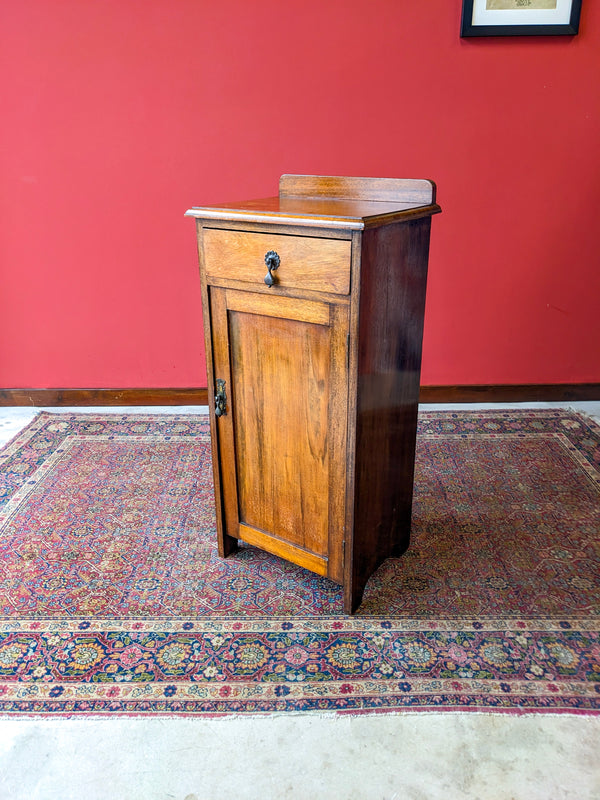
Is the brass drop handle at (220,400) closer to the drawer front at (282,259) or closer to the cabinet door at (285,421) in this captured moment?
the cabinet door at (285,421)

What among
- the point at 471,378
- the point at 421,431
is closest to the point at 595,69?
the point at 471,378

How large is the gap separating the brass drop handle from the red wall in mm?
1345

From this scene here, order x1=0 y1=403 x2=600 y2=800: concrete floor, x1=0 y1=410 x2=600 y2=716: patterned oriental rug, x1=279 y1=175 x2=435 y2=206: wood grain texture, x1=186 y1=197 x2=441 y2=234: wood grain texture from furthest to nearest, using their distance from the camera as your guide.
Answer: x1=279 y1=175 x2=435 y2=206: wood grain texture, x1=0 y1=410 x2=600 y2=716: patterned oriental rug, x1=186 y1=197 x2=441 y2=234: wood grain texture, x1=0 y1=403 x2=600 y2=800: concrete floor

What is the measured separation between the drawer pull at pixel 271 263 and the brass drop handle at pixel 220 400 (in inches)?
15.0

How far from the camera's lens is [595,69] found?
2791 mm

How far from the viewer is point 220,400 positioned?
1.88 m

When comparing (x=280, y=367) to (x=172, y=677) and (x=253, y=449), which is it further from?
(x=172, y=677)

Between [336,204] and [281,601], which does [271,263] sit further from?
[281,601]

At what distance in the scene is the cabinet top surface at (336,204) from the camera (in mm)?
1490

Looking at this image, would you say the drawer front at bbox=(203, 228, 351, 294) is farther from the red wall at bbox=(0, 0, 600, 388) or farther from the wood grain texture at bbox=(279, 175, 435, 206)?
the red wall at bbox=(0, 0, 600, 388)

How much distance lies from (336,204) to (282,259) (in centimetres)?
30

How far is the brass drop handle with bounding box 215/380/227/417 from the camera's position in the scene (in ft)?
6.15

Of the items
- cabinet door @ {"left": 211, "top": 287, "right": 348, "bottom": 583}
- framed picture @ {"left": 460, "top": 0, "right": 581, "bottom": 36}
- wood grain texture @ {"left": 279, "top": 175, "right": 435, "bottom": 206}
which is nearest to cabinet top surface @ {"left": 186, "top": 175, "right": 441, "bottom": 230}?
wood grain texture @ {"left": 279, "top": 175, "right": 435, "bottom": 206}

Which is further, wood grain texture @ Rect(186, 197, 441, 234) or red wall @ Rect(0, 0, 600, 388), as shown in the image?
red wall @ Rect(0, 0, 600, 388)
